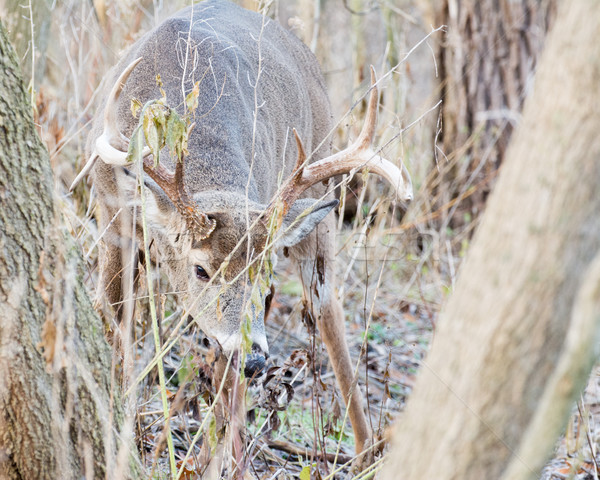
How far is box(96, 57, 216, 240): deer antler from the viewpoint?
11.4ft

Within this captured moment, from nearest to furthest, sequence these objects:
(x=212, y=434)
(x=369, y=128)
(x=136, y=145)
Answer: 1. (x=212, y=434)
2. (x=136, y=145)
3. (x=369, y=128)

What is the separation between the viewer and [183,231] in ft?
12.2

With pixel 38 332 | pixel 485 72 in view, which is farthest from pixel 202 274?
pixel 485 72

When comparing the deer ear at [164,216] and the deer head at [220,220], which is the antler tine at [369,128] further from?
the deer ear at [164,216]

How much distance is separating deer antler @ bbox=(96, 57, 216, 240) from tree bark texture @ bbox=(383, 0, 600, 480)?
206cm

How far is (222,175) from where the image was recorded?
4000 millimetres

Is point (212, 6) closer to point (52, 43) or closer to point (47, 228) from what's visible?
point (52, 43)

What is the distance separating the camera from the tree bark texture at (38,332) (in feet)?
6.66

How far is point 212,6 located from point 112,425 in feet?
11.4

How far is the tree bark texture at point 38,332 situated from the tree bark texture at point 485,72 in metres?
6.49

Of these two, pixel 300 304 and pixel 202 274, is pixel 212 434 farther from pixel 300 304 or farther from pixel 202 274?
pixel 300 304

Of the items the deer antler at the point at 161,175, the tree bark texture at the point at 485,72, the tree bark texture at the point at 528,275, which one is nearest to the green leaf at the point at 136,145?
the deer antler at the point at 161,175

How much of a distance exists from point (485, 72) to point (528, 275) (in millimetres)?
7440

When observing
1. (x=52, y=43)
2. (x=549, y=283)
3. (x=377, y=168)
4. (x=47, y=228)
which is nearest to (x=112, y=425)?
(x=47, y=228)
